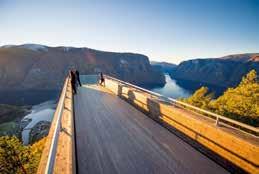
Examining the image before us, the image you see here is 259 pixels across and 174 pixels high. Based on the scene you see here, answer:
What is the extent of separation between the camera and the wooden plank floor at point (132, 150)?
361cm

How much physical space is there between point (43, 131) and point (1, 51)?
135895mm

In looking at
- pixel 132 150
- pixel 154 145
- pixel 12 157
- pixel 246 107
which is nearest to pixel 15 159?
pixel 12 157

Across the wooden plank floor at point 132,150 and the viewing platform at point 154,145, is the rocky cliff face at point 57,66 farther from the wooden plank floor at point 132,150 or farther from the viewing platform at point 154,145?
the viewing platform at point 154,145

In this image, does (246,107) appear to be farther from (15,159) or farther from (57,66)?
(57,66)

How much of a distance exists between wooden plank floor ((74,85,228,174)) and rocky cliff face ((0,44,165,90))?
126 metres

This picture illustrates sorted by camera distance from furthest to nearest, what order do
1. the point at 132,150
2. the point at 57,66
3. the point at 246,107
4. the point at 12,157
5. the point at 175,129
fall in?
the point at 57,66
the point at 246,107
the point at 12,157
the point at 175,129
the point at 132,150

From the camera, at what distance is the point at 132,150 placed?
4.34m

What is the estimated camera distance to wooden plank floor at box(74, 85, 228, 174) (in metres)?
3.61

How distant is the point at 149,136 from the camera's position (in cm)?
522

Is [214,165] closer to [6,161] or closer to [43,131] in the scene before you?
[6,161]

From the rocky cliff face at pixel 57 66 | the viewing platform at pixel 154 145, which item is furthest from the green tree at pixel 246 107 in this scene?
the rocky cliff face at pixel 57 66

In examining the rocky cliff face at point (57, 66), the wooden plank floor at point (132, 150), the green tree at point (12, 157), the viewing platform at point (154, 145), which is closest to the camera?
the viewing platform at point (154, 145)

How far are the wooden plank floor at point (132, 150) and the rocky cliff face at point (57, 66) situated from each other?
4959 inches

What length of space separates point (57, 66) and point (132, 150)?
154887mm
